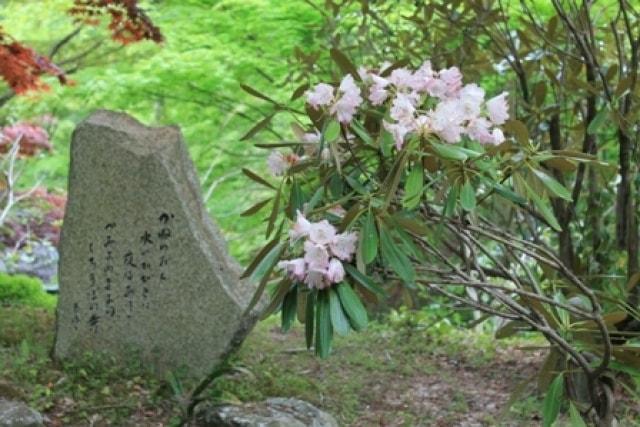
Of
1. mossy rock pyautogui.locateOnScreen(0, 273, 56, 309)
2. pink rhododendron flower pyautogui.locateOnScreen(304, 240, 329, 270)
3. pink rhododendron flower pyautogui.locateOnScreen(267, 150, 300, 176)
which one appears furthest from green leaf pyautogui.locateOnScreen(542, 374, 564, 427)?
mossy rock pyautogui.locateOnScreen(0, 273, 56, 309)

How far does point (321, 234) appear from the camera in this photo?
6.07 feet

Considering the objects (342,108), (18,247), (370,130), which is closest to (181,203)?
(370,130)

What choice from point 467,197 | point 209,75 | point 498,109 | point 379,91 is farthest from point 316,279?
point 209,75

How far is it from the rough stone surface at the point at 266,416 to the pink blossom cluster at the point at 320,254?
5.63 ft

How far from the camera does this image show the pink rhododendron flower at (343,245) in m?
1.86

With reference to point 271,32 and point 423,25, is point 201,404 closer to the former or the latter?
point 423,25

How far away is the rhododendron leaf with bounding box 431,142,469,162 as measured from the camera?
1777mm

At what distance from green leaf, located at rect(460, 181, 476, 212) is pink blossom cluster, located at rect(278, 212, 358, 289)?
26 cm

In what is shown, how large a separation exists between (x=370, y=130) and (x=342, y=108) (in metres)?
0.34

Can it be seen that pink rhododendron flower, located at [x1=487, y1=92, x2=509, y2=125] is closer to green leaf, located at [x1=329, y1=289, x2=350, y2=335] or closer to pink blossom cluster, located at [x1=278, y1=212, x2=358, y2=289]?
pink blossom cluster, located at [x1=278, y1=212, x2=358, y2=289]

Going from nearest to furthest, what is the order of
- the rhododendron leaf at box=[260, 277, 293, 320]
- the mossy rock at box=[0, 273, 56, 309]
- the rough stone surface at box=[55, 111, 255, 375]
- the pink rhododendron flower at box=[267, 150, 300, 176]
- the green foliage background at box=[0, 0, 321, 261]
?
the rhododendron leaf at box=[260, 277, 293, 320] → the pink rhododendron flower at box=[267, 150, 300, 176] → the rough stone surface at box=[55, 111, 255, 375] → the green foliage background at box=[0, 0, 321, 261] → the mossy rock at box=[0, 273, 56, 309]

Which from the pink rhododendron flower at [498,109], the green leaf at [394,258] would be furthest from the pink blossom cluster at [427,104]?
the green leaf at [394,258]

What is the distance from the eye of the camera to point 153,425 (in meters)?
4.01

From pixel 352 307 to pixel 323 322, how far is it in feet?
0.26
